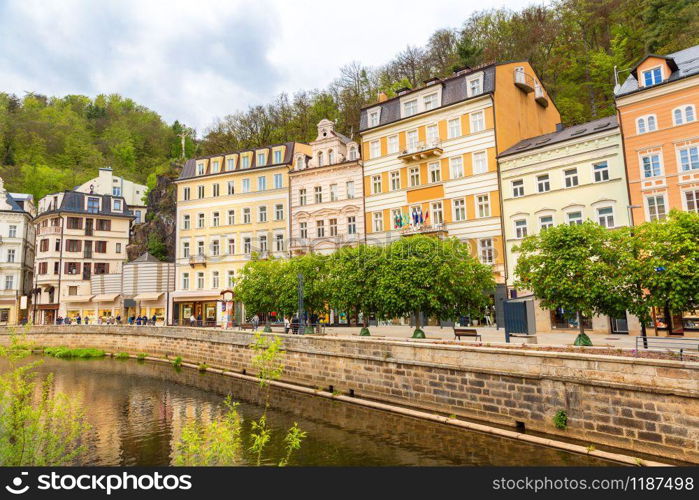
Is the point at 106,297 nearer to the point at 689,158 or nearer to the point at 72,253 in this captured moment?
the point at 72,253

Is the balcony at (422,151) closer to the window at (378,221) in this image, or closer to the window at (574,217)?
the window at (378,221)

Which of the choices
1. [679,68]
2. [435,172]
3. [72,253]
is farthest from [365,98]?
[72,253]

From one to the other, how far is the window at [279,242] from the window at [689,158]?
3072 centimetres

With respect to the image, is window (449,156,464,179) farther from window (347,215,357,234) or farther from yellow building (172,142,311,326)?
yellow building (172,142,311,326)

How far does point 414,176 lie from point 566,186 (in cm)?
1167

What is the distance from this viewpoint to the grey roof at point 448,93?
107 ft

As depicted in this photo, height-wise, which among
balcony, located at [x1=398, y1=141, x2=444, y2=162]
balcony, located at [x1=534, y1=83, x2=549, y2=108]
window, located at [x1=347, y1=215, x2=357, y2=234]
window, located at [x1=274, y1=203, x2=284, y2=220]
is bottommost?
window, located at [x1=347, y1=215, x2=357, y2=234]

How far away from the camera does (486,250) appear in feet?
103

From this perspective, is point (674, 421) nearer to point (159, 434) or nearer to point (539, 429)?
point (539, 429)

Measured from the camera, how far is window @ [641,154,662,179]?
2527 centimetres

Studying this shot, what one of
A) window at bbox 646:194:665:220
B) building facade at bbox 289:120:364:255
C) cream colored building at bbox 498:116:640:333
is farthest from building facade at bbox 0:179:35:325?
window at bbox 646:194:665:220

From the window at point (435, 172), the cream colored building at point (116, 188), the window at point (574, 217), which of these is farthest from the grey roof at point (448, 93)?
the cream colored building at point (116, 188)

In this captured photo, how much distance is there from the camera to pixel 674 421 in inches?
404

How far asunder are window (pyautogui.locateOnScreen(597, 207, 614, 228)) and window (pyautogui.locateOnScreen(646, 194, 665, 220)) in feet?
6.55
